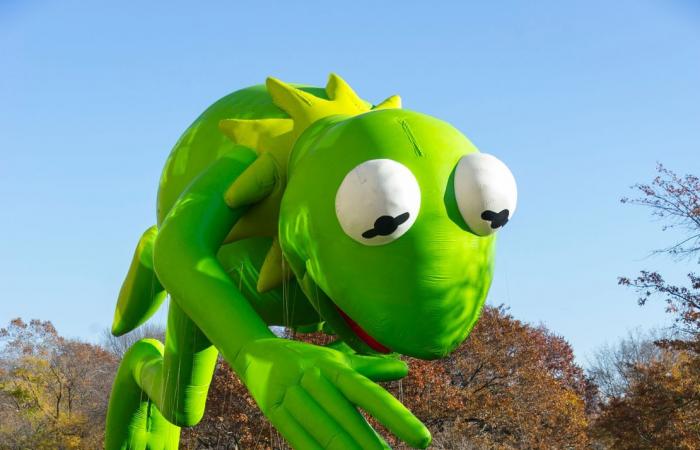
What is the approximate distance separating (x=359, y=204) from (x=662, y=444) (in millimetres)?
→ 10465

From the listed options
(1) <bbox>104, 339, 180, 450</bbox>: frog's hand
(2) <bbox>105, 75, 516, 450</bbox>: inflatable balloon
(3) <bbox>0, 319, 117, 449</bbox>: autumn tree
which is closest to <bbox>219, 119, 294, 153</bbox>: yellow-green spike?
(2) <bbox>105, 75, 516, 450</bbox>: inflatable balloon

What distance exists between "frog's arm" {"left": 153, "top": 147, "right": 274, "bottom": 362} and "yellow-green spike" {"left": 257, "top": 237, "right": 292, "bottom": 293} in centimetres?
30

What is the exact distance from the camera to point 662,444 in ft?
41.4

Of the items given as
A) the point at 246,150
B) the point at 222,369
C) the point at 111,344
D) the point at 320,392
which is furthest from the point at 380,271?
the point at 111,344

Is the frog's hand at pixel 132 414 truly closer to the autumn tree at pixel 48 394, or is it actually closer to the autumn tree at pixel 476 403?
the autumn tree at pixel 476 403

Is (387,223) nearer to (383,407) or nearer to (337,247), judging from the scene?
(337,247)

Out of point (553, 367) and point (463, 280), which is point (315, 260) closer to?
point (463, 280)

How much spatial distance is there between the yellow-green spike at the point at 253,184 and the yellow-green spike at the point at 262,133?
149 mm

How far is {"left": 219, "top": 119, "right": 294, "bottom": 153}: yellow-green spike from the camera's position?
16.3 feet

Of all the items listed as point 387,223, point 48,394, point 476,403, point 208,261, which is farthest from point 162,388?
point 48,394

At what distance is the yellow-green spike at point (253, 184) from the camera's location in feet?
15.6

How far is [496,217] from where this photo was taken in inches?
163

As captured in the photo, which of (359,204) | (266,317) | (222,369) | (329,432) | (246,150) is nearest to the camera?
(329,432)

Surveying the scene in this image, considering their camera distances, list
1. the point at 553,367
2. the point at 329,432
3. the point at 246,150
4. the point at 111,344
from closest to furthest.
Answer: the point at 329,432, the point at 246,150, the point at 553,367, the point at 111,344
